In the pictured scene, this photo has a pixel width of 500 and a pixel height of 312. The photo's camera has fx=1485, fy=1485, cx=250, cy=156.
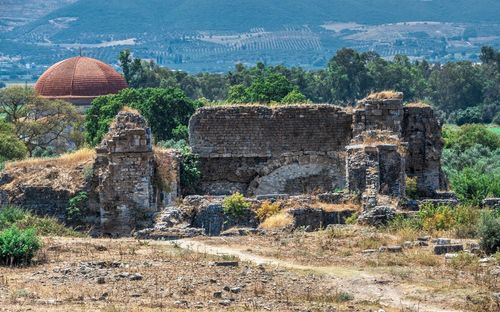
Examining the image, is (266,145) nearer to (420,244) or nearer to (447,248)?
(420,244)

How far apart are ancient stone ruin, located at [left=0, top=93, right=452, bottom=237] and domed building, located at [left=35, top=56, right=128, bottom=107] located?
82.3 metres

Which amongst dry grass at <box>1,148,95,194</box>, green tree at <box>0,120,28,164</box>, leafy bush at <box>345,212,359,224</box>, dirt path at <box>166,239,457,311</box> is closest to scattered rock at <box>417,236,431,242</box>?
dirt path at <box>166,239,457,311</box>

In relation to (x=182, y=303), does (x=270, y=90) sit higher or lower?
higher

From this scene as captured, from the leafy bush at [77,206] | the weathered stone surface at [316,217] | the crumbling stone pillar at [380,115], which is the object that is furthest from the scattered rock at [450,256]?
the crumbling stone pillar at [380,115]

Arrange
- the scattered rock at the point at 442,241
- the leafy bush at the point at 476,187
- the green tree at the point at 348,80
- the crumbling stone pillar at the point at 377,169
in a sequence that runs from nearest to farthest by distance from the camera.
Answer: the scattered rock at the point at 442,241 < the crumbling stone pillar at the point at 377,169 < the leafy bush at the point at 476,187 < the green tree at the point at 348,80

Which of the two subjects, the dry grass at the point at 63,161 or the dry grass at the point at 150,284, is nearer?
the dry grass at the point at 150,284

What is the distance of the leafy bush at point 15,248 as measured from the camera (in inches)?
901

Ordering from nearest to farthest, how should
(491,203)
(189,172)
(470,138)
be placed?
(491,203)
(189,172)
(470,138)

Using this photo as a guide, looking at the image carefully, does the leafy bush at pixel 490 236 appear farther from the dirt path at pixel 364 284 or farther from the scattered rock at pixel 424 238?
the dirt path at pixel 364 284

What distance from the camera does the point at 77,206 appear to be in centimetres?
3098

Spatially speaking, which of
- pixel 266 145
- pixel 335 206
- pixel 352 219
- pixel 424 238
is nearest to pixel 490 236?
pixel 424 238

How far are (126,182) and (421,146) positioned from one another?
843 cm

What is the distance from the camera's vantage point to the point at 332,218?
28562 millimetres

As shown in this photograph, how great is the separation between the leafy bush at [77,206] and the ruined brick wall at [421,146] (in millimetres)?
8382
